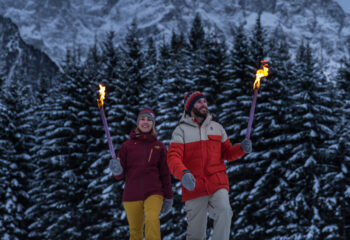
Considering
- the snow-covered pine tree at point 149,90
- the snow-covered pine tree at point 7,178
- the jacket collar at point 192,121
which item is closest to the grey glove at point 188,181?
the jacket collar at point 192,121

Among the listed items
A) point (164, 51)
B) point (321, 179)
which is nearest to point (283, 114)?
point (321, 179)

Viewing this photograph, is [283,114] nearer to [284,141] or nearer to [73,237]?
[284,141]

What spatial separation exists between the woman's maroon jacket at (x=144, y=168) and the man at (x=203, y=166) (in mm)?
698

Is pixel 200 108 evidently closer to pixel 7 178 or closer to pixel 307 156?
pixel 307 156

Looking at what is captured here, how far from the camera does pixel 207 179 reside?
4980 millimetres

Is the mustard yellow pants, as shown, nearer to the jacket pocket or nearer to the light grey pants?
the light grey pants

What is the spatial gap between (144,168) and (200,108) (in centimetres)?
134

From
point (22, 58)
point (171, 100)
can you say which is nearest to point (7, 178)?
point (171, 100)

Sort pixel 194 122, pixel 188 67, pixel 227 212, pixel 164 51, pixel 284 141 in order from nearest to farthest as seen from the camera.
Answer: pixel 227 212 → pixel 194 122 → pixel 284 141 → pixel 188 67 → pixel 164 51

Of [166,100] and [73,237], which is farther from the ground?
[166,100]

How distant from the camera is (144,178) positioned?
561 centimetres

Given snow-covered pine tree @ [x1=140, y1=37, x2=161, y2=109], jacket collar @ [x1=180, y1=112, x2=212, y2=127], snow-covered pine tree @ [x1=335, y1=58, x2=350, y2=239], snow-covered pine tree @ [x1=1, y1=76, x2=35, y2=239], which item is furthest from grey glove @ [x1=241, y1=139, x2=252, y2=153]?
snow-covered pine tree @ [x1=1, y1=76, x2=35, y2=239]

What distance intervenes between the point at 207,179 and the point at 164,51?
29684 millimetres

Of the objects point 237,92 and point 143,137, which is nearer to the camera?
point 143,137
